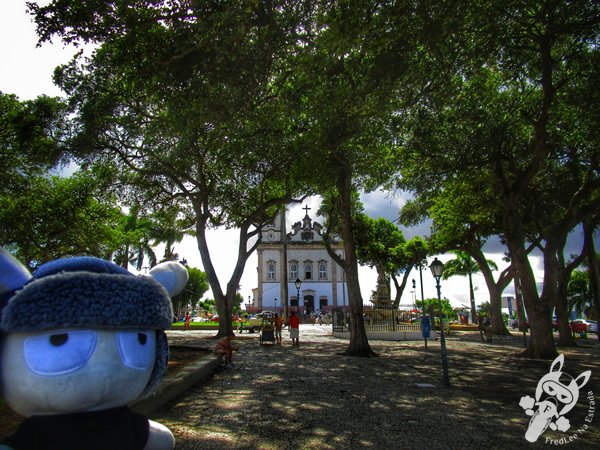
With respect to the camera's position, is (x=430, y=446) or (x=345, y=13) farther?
(x=345, y=13)

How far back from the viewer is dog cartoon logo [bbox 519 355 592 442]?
18.8 feet

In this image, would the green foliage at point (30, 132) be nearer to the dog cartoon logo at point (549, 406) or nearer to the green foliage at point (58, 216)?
the green foliage at point (58, 216)

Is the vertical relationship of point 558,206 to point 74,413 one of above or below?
above

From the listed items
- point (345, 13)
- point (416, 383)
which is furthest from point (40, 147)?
point (416, 383)

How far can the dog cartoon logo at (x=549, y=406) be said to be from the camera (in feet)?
18.8

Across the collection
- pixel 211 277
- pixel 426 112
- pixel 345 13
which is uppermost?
pixel 426 112

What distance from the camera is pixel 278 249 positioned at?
56.8 meters

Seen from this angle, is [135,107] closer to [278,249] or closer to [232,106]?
[232,106]

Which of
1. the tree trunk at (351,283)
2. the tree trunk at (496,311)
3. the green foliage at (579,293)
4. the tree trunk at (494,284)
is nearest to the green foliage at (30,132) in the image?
the tree trunk at (351,283)

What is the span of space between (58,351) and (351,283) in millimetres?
13542

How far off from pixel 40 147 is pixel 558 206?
21364mm

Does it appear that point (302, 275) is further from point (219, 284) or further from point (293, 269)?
point (219, 284)

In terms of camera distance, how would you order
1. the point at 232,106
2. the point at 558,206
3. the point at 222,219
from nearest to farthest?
the point at 232,106
the point at 558,206
the point at 222,219

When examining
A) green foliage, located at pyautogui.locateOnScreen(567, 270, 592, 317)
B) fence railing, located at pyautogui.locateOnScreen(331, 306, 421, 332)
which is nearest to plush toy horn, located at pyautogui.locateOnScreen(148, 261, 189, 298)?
fence railing, located at pyautogui.locateOnScreen(331, 306, 421, 332)
